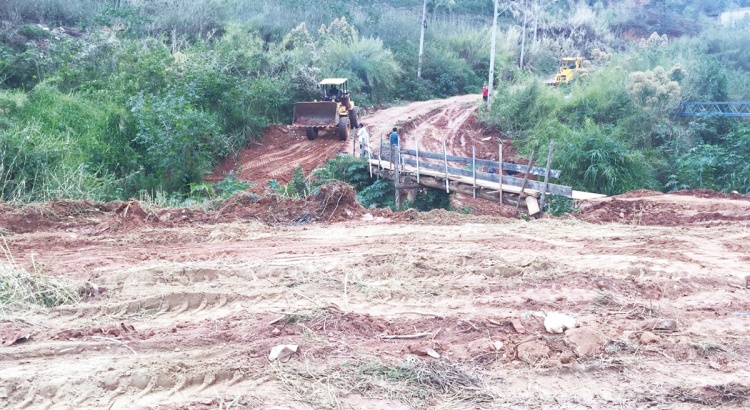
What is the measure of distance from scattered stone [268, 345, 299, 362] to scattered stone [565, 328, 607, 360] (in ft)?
8.09

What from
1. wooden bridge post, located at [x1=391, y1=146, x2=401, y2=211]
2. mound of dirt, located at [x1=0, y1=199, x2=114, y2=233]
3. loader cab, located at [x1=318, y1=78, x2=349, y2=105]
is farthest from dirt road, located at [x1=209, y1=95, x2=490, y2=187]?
mound of dirt, located at [x1=0, y1=199, x2=114, y2=233]

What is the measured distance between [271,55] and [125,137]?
9.46 m

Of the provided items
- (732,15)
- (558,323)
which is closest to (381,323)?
(558,323)

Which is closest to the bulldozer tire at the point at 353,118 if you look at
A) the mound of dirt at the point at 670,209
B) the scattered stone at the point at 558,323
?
the mound of dirt at the point at 670,209

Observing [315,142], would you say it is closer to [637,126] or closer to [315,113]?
[315,113]

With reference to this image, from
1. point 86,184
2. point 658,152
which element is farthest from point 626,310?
point 658,152

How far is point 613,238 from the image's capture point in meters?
9.55

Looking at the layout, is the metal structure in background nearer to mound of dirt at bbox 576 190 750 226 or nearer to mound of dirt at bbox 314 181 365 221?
mound of dirt at bbox 576 190 750 226

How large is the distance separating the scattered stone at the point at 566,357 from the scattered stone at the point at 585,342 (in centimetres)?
7

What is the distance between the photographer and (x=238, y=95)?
21.4m

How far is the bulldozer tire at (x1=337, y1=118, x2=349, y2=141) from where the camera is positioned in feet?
68.4

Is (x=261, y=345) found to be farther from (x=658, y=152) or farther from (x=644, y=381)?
(x=658, y=152)

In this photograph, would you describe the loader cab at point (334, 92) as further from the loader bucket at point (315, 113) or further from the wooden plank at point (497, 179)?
the wooden plank at point (497, 179)

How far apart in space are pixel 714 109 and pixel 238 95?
15990 mm
